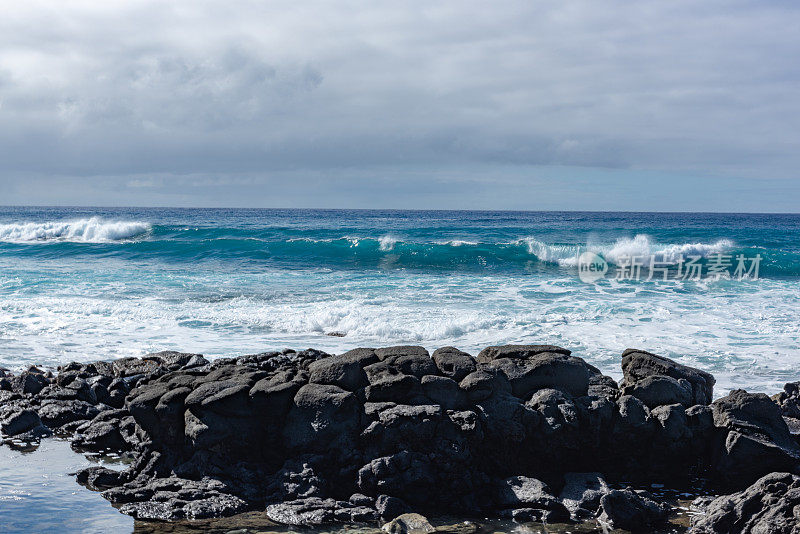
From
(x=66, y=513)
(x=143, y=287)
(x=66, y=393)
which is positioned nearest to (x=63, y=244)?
(x=143, y=287)

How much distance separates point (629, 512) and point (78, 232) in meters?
41.6

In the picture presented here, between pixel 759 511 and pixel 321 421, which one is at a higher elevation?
pixel 321 421

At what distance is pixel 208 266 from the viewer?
2495 cm

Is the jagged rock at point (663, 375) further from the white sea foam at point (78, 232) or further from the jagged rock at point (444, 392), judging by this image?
the white sea foam at point (78, 232)

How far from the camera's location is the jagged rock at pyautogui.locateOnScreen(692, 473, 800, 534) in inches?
195

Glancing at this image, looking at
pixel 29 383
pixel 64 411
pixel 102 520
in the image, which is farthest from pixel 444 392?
pixel 29 383

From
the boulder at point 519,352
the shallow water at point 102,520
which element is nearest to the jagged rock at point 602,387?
the boulder at point 519,352

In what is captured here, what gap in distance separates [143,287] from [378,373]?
44.6 feet

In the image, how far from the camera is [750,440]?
→ 20.4 feet

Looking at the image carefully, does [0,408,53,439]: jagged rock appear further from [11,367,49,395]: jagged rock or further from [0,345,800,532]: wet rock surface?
[11,367,49,395]: jagged rock

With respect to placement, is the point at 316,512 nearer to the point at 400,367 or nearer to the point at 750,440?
the point at 400,367

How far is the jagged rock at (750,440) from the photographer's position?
617cm

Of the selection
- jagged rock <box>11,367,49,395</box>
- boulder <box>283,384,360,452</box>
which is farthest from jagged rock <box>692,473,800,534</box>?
jagged rock <box>11,367,49,395</box>

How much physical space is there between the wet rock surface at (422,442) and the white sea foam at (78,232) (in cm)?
3422
